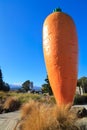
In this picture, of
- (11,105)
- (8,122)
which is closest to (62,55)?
(8,122)

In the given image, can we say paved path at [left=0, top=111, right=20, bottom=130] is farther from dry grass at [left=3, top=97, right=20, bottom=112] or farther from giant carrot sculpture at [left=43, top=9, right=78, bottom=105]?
dry grass at [left=3, top=97, right=20, bottom=112]

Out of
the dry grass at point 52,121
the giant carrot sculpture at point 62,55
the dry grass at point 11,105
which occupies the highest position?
the giant carrot sculpture at point 62,55

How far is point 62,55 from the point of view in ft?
26.1

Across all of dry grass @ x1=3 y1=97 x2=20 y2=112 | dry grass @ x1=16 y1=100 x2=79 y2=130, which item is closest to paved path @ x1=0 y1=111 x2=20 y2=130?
dry grass @ x1=16 y1=100 x2=79 y2=130

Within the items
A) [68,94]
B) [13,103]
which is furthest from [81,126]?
[13,103]

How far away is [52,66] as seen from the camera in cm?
816

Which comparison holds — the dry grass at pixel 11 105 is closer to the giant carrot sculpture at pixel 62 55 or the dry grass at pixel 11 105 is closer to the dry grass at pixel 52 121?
the giant carrot sculpture at pixel 62 55

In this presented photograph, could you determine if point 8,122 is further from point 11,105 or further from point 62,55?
point 11,105

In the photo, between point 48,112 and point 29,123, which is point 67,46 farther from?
point 29,123

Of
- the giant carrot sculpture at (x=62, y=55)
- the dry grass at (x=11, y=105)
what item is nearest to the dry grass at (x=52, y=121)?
the giant carrot sculpture at (x=62, y=55)

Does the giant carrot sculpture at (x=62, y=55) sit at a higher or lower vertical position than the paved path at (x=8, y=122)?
higher

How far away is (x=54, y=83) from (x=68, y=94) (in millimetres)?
554

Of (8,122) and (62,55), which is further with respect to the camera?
(8,122)

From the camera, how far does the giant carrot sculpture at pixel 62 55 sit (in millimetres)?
7949
